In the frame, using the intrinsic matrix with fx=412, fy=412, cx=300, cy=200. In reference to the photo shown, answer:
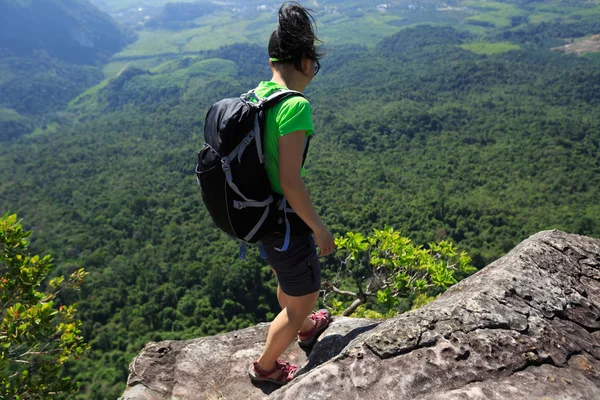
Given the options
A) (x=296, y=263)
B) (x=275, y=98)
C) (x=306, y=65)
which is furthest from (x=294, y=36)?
(x=296, y=263)

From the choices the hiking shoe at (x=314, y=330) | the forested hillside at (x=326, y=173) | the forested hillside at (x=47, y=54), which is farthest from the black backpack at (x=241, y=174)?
the forested hillside at (x=47, y=54)

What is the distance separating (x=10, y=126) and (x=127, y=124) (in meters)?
33.9

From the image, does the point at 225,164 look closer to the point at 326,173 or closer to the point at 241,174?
the point at 241,174

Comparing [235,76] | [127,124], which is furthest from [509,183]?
[235,76]

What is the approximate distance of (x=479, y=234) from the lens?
36656 mm

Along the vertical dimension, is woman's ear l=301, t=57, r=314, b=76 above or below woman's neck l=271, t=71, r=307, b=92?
above

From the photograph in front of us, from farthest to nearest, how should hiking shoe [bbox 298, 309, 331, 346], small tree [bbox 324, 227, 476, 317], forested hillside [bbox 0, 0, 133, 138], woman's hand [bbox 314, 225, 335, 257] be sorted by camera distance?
forested hillside [bbox 0, 0, 133, 138] → small tree [bbox 324, 227, 476, 317] → hiking shoe [bbox 298, 309, 331, 346] → woman's hand [bbox 314, 225, 335, 257]

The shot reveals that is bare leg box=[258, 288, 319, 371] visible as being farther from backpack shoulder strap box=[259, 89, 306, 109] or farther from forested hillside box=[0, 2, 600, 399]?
forested hillside box=[0, 2, 600, 399]

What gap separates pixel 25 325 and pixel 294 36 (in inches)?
132

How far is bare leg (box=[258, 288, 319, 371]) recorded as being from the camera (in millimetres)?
2531

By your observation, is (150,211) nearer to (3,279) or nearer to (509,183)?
(509,183)

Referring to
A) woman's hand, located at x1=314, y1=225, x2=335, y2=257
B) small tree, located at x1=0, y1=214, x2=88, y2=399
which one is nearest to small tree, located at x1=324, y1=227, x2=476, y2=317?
woman's hand, located at x1=314, y1=225, x2=335, y2=257

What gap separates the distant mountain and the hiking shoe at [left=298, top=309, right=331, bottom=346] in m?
184

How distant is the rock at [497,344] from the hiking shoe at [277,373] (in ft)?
2.48
